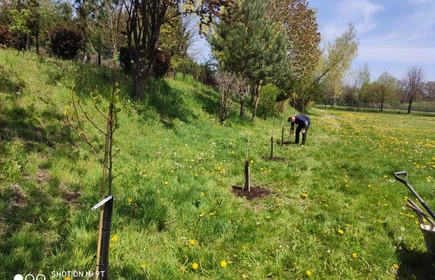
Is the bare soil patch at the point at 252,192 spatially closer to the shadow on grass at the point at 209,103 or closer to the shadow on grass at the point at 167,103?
the shadow on grass at the point at 167,103

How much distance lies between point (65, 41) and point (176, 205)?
1041 cm

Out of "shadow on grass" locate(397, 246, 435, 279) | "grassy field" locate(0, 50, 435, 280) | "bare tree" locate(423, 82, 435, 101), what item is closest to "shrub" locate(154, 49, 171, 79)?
"grassy field" locate(0, 50, 435, 280)

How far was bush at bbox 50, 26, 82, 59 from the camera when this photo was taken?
34.0ft

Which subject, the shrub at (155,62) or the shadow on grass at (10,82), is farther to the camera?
the shrub at (155,62)

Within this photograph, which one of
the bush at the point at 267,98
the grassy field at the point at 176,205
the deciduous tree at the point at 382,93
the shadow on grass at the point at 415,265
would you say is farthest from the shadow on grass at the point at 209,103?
the deciduous tree at the point at 382,93

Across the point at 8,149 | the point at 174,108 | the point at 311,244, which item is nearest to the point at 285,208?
the point at 311,244

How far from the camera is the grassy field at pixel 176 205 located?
9.18ft

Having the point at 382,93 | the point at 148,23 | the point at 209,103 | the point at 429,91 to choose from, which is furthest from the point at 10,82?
the point at 429,91

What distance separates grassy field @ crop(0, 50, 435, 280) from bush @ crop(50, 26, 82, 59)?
141 inches

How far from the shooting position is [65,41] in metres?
10.6

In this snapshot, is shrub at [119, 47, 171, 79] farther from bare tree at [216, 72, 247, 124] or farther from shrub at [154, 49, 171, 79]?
bare tree at [216, 72, 247, 124]

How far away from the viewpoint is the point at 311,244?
3.51 m

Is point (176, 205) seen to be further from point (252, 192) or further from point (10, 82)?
point (10, 82)

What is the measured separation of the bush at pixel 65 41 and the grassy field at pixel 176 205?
3587 millimetres
